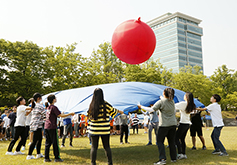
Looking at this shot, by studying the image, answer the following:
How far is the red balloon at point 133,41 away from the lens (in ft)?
17.9

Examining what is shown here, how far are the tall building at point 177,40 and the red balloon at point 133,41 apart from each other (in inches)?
3118

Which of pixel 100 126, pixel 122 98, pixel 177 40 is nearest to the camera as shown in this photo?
pixel 100 126

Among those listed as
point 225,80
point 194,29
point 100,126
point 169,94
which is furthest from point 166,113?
point 194,29

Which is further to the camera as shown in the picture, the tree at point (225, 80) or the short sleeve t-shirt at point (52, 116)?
the tree at point (225, 80)

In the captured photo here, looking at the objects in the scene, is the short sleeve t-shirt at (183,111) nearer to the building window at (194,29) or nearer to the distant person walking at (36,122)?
the distant person walking at (36,122)

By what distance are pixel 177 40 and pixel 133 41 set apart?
85.1m

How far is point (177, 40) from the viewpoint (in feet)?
281

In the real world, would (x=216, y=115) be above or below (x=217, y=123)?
above

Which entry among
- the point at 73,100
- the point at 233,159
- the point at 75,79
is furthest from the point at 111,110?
the point at 75,79

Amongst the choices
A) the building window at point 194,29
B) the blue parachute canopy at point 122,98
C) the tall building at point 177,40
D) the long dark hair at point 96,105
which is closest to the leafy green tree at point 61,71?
the blue parachute canopy at point 122,98

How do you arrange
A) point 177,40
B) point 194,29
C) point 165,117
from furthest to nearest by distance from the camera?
point 194,29 < point 177,40 < point 165,117

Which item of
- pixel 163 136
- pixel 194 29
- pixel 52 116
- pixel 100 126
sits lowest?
pixel 163 136

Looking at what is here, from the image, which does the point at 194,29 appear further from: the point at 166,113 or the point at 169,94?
the point at 166,113

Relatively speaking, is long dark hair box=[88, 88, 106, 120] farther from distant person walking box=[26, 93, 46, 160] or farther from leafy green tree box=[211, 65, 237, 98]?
leafy green tree box=[211, 65, 237, 98]
